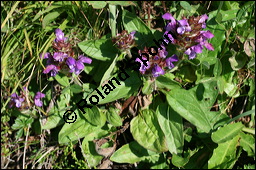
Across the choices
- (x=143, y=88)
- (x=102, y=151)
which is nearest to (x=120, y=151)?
(x=102, y=151)

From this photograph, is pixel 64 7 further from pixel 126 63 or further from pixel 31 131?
pixel 31 131

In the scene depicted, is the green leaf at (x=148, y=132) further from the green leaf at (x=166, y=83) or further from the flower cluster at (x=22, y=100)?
the flower cluster at (x=22, y=100)

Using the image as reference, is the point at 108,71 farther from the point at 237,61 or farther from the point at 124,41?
the point at 237,61

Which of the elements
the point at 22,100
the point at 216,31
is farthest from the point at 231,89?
the point at 22,100

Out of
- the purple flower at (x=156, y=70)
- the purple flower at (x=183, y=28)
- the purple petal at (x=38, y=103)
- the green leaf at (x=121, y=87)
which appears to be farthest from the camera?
the purple petal at (x=38, y=103)

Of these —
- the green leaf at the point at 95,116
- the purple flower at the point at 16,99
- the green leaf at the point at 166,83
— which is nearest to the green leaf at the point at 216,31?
the green leaf at the point at 166,83

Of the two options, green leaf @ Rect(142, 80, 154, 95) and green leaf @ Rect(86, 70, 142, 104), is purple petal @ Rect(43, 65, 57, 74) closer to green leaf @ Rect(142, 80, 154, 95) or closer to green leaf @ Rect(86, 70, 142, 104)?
green leaf @ Rect(86, 70, 142, 104)
